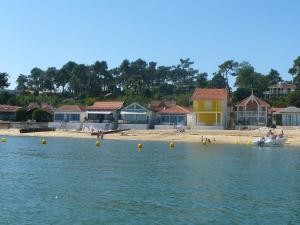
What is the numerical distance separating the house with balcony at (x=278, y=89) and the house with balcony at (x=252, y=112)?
1320 inches

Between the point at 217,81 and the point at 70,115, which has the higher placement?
the point at 217,81

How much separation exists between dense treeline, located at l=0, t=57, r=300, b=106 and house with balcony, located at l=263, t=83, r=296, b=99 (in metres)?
1.49

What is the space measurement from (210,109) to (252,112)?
7542 millimetres

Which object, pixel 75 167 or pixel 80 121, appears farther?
Result: pixel 80 121

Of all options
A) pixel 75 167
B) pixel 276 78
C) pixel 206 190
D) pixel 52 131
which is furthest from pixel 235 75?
pixel 206 190

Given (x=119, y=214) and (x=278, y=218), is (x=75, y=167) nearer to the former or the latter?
→ (x=119, y=214)

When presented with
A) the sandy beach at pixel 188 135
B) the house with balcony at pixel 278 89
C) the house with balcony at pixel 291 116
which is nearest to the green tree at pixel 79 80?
the house with balcony at pixel 278 89

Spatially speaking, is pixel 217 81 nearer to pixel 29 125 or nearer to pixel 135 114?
pixel 135 114

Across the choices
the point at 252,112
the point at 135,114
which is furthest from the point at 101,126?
the point at 252,112

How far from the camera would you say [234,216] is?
2069 cm

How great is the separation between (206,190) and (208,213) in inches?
224

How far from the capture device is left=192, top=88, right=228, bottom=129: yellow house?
268 feet

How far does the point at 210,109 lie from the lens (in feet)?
269

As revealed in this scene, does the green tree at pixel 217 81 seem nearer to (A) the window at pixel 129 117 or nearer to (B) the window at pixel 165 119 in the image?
(B) the window at pixel 165 119
